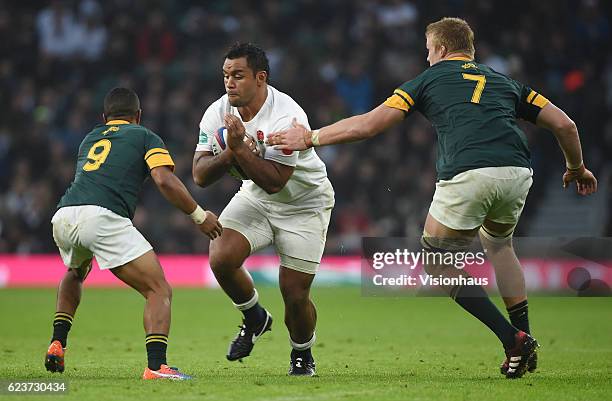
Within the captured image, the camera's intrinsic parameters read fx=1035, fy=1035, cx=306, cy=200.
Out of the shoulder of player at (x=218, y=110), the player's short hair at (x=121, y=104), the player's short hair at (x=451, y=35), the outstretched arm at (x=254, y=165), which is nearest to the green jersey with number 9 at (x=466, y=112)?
the player's short hair at (x=451, y=35)

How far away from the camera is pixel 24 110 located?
2086 centimetres

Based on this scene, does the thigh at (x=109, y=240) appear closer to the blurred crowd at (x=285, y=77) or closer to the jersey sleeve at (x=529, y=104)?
the jersey sleeve at (x=529, y=104)

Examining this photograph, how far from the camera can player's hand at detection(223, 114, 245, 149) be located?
728 cm

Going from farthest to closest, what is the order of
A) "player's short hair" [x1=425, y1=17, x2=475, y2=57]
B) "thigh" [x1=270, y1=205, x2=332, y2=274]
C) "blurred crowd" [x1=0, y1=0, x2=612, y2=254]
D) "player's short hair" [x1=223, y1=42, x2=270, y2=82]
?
"blurred crowd" [x1=0, y1=0, x2=612, y2=254] → "thigh" [x1=270, y1=205, x2=332, y2=274] → "player's short hair" [x1=223, y1=42, x2=270, y2=82] → "player's short hair" [x1=425, y1=17, x2=475, y2=57]

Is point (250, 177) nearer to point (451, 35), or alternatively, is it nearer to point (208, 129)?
point (208, 129)

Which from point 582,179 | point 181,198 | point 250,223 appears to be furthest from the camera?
point 250,223

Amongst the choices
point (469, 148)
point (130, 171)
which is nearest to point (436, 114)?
point (469, 148)

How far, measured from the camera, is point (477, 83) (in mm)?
7414

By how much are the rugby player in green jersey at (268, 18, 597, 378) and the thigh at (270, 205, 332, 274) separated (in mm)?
981

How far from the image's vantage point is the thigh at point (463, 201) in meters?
7.26

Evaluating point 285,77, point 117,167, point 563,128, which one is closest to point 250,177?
point 117,167

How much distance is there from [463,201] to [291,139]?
129 centimetres

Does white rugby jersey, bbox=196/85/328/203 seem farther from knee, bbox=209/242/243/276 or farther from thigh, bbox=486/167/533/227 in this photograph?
thigh, bbox=486/167/533/227

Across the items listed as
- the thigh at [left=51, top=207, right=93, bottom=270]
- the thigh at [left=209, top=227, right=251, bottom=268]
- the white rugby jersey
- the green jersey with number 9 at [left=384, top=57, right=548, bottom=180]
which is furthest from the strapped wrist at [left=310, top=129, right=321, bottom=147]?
the thigh at [left=51, top=207, right=93, bottom=270]
